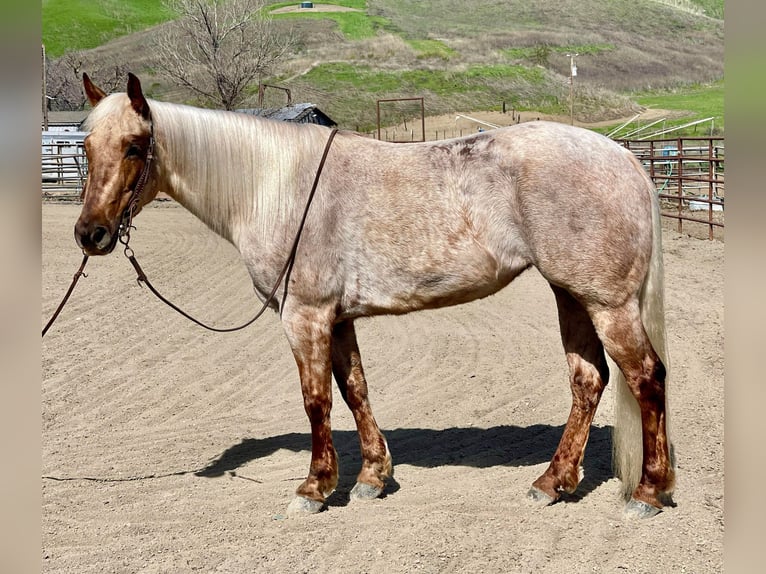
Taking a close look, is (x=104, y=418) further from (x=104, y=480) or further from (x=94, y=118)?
(x=94, y=118)

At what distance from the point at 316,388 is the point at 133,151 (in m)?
1.60

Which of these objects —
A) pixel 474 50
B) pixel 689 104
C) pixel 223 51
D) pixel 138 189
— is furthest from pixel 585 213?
pixel 474 50

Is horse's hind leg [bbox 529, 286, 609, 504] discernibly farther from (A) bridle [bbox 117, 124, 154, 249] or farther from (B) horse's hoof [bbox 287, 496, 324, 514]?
(A) bridle [bbox 117, 124, 154, 249]

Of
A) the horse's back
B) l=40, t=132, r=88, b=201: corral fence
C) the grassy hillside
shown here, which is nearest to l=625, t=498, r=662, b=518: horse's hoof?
the horse's back

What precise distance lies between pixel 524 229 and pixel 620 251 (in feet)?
1.60

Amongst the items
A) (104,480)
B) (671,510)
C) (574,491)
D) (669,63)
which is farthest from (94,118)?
(669,63)

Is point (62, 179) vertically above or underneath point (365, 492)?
underneath

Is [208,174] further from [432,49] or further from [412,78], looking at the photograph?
[432,49]

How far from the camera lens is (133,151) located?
390 centimetres

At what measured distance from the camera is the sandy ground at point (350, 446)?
3553mm

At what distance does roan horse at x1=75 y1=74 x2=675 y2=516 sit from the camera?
3.71m

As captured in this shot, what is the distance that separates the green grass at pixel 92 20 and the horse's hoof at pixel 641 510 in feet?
222

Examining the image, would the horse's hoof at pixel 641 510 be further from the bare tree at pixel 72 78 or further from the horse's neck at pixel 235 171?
the bare tree at pixel 72 78

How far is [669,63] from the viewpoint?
2633 inches
